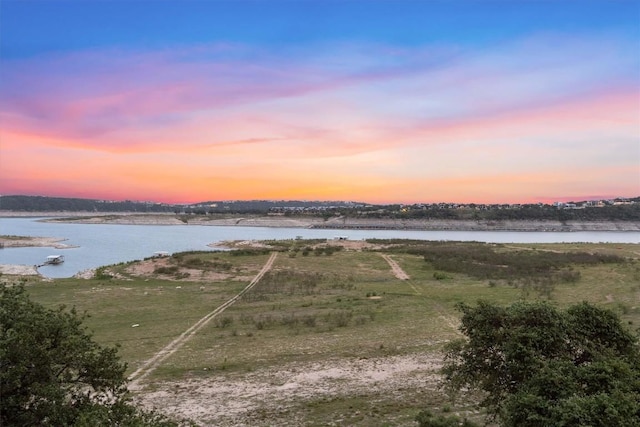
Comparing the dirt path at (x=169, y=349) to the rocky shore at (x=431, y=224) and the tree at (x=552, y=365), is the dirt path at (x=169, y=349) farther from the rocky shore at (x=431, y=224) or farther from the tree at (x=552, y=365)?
the rocky shore at (x=431, y=224)

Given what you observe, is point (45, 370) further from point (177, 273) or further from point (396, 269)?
point (396, 269)

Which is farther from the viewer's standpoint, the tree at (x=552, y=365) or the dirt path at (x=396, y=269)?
the dirt path at (x=396, y=269)

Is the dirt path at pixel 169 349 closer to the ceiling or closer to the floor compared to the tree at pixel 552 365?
closer to the floor

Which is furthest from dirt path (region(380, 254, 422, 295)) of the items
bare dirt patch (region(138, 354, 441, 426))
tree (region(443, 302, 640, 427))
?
tree (region(443, 302, 640, 427))

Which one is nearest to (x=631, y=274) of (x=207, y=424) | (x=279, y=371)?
(x=279, y=371)

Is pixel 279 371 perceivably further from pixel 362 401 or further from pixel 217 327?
pixel 217 327

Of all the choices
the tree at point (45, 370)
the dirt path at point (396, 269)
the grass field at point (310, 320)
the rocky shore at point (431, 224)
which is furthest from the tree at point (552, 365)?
the rocky shore at point (431, 224)

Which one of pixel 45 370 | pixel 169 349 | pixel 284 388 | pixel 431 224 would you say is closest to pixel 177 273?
pixel 169 349
